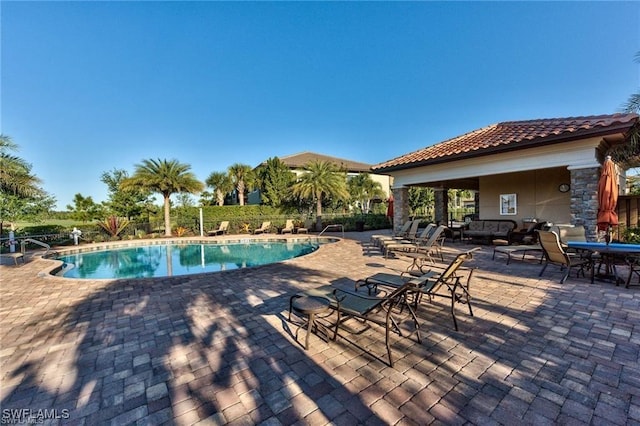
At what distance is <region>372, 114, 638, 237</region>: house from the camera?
7.73m

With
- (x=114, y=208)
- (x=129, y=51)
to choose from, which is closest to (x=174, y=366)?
(x=129, y=51)

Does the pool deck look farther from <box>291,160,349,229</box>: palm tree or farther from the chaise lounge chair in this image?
<box>291,160,349,229</box>: palm tree

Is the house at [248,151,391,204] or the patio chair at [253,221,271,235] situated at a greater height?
the house at [248,151,391,204]

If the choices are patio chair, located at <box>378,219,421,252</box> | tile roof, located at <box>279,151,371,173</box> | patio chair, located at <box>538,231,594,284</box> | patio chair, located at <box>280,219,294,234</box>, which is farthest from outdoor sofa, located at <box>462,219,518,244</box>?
tile roof, located at <box>279,151,371,173</box>

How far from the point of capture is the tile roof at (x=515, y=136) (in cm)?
736

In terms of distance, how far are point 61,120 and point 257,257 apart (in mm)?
11923

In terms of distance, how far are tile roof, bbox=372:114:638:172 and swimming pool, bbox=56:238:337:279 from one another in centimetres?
647

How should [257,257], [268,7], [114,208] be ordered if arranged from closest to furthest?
1. [268,7]
2. [257,257]
3. [114,208]

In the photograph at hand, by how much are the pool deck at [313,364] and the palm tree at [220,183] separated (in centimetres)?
2592

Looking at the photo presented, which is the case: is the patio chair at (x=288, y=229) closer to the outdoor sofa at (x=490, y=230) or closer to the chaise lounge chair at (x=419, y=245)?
the outdoor sofa at (x=490, y=230)

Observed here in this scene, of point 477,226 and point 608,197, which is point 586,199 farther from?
point 477,226

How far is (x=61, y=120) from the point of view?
13.6m

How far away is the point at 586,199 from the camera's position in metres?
7.81

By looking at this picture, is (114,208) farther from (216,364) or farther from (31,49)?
(216,364)
